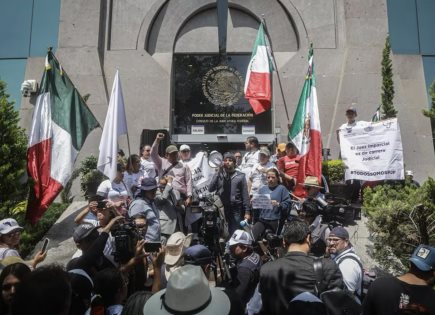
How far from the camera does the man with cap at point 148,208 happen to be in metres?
5.13

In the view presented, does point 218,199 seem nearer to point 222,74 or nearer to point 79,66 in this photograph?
point 222,74

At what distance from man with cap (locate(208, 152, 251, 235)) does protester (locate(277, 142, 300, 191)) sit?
117 centimetres

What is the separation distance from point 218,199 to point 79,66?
30.1ft

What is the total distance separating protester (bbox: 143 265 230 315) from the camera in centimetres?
200

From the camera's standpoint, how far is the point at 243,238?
4066 millimetres

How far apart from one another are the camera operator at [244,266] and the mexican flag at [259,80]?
545cm

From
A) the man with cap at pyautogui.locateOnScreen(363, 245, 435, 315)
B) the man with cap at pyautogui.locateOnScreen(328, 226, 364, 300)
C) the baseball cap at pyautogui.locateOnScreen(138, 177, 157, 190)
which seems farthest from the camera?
the baseball cap at pyautogui.locateOnScreen(138, 177, 157, 190)

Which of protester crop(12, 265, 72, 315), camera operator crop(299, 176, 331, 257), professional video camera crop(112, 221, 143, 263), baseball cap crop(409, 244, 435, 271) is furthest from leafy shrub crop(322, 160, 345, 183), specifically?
protester crop(12, 265, 72, 315)

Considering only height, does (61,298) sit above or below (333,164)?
below

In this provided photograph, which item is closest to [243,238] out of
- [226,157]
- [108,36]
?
[226,157]

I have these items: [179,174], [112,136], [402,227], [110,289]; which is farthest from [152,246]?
[402,227]

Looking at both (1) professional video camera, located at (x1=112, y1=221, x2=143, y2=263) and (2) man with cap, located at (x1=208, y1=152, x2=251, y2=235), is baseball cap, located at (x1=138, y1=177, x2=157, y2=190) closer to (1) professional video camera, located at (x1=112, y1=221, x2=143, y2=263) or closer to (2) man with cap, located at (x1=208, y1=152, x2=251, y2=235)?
(1) professional video camera, located at (x1=112, y1=221, x2=143, y2=263)

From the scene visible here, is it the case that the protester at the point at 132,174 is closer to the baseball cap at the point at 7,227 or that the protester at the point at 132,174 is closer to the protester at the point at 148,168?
the protester at the point at 148,168

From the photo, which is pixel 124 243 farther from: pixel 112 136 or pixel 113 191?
pixel 112 136
